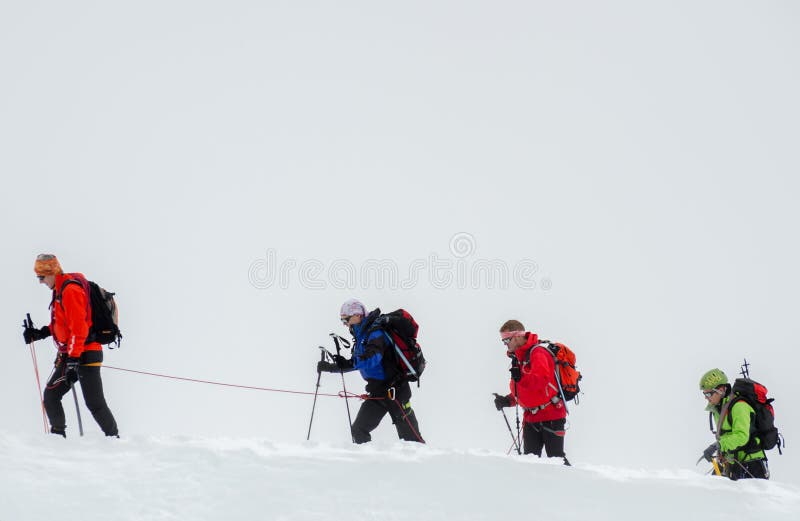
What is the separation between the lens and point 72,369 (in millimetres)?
8570

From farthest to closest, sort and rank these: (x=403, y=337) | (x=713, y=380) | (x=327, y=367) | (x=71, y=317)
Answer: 1. (x=327, y=367)
2. (x=403, y=337)
3. (x=713, y=380)
4. (x=71, y=317)

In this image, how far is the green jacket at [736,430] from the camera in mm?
8633

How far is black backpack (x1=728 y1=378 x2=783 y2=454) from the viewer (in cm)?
877

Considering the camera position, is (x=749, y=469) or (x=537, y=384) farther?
(x=537, y=384)

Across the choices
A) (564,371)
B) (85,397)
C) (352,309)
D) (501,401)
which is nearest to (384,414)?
(352,309)

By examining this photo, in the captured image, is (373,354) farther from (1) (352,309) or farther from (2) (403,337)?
(1) (352,309)

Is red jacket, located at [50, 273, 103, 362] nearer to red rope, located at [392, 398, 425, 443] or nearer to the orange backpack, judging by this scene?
red rope, located at [392, 398, 425, 443]

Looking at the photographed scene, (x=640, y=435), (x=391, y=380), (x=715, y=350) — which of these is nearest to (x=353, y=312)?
(x=391, y=380)

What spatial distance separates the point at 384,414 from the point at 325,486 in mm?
3384

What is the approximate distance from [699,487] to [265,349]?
187936 mm

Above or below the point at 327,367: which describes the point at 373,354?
above

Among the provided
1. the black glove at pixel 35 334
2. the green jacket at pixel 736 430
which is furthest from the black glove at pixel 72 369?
the green jacket at pixel 736 430

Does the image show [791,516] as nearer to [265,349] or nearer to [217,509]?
[217,509]

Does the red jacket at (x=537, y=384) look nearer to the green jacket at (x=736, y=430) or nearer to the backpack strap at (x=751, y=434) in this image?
the green jacket at (x=736, y=430)
